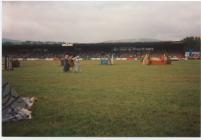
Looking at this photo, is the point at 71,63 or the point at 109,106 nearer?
the point at 109,106

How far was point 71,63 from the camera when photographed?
707 cm

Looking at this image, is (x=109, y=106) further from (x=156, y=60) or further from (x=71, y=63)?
(x=156, y=60)

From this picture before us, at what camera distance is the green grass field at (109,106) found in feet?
12.2

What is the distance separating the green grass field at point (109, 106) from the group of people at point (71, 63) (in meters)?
0.99

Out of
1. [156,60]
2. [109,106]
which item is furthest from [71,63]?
[109,106]

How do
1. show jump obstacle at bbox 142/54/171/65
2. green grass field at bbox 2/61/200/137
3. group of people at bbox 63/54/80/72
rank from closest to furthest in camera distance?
green grass field at bbox 2/61/200/137 → group of people at bbox 63/54/80/72 → show jump obstacle at bbox 142/54/171/65

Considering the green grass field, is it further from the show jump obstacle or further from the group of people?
the show jump obstacle

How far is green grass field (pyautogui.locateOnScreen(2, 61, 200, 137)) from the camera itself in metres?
3.71

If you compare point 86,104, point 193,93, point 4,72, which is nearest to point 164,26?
point 193,93

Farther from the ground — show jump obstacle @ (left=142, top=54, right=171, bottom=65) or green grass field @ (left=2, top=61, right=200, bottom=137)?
show jump obstacle @ (left=142, top=54, right=171, bottom=65)

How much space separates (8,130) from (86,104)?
974 mm

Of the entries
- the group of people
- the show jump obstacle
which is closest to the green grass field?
the group of people

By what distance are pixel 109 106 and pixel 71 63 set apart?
297cm

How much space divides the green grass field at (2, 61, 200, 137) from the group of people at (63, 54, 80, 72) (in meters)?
0.99
